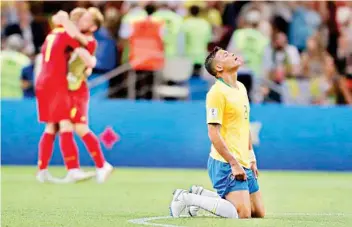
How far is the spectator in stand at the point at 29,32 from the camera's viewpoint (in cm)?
2008

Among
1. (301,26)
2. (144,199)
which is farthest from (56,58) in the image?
(301,26)

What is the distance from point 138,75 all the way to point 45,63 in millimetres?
4806

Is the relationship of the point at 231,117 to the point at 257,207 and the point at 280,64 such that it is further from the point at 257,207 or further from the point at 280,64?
the point at 280,64

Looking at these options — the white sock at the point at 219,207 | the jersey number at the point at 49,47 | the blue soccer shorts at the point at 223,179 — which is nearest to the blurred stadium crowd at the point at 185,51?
the jersey number at the point at 49,47

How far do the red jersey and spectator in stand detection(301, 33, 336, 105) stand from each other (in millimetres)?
6073

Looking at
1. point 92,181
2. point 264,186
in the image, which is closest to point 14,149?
point 92,181

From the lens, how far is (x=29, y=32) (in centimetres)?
2033

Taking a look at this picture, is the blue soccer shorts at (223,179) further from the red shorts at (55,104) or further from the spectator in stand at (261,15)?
the spectator in stand at (261,15)

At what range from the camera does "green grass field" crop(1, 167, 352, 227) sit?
9531 millimetres

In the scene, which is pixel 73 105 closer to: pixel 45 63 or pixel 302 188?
pixel 45 63

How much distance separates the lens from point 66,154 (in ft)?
48.8

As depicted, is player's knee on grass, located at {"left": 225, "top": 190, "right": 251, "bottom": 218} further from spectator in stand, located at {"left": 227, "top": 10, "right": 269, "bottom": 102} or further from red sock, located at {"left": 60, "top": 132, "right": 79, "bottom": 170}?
spectator in stand, located at {"left": 227, "top": 10, "right": 269, "bottom": 102}

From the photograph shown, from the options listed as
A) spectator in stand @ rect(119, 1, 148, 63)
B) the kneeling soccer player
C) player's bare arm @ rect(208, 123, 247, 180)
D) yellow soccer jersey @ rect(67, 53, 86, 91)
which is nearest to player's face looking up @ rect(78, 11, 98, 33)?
yellow soccer jersey @ rect(67, 53, 86, 91)

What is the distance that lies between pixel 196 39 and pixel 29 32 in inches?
120
